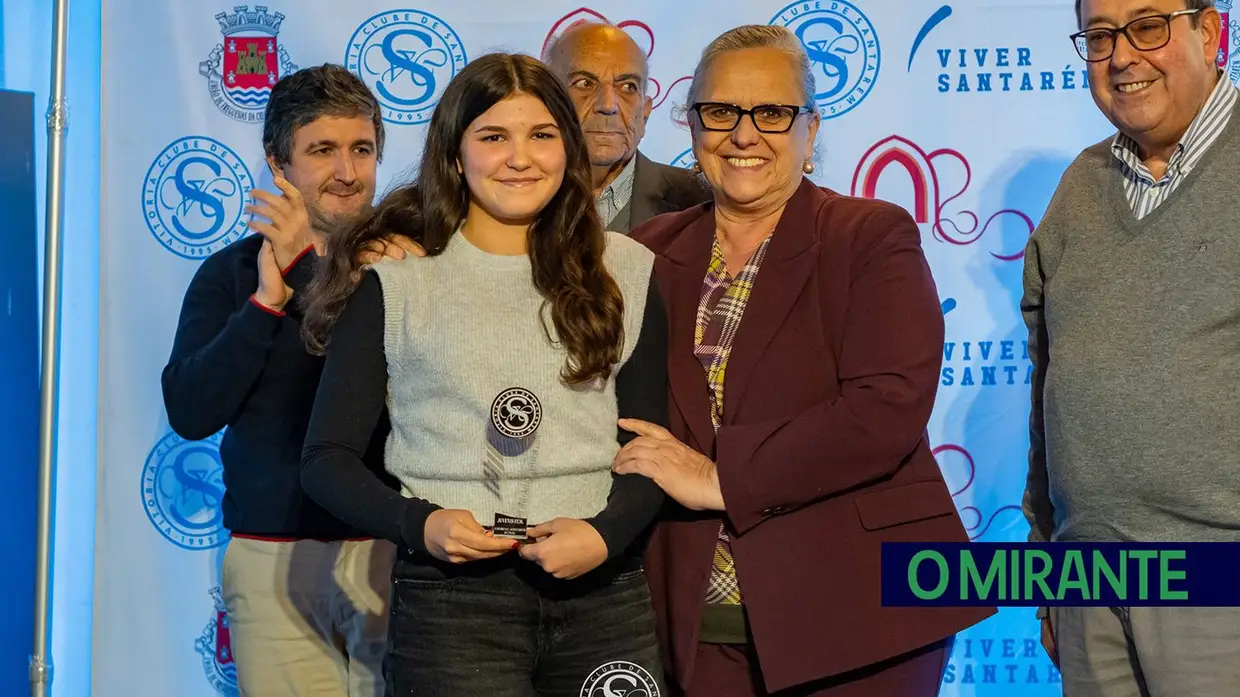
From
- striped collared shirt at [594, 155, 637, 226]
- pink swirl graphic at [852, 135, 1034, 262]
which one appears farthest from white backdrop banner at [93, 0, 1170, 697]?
striped collared shirt at [594, 155, 637, 226]

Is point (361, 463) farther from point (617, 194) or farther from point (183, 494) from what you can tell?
point (183, 494)

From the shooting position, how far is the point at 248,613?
2.79 metres

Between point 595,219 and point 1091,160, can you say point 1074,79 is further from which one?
point 595,219

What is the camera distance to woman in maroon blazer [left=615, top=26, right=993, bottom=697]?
7.07ft

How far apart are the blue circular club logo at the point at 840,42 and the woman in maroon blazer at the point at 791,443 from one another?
147 centimetres

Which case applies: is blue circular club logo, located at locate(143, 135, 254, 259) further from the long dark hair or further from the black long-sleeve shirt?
the black long-sleeve shirt

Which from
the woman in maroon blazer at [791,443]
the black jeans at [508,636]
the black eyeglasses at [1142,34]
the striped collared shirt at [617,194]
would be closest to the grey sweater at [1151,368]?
the black eyeglasses at [1142,34]

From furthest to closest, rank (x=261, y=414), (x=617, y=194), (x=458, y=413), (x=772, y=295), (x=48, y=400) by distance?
1. (x=48, y=400)
2. (x=617, y=194)
3. (x=261, y=414)
4. (x=772, y=295)
5. (x=458, y=413)

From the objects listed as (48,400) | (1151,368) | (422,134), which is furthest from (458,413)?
(422,134)

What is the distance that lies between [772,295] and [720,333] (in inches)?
4.7

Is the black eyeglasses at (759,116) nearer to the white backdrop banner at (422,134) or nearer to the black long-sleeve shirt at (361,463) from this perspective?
the black long-sleeve shirt at (361,463)

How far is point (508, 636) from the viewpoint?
6.31ft

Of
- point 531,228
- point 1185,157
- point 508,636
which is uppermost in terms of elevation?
point 1185,157

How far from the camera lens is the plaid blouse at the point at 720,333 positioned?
2248 millimetres
